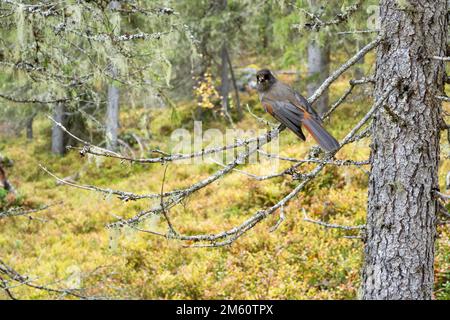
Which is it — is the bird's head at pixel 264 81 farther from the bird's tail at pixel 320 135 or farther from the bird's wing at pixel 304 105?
the bird's tail at pixel 320 135

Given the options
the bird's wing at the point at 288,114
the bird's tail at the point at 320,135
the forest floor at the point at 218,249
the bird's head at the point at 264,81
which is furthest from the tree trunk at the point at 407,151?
the forest floor at the point at 218,249

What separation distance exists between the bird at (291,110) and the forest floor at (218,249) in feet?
4.67

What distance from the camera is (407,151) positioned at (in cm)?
338

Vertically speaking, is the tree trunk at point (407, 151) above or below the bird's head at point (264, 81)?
below

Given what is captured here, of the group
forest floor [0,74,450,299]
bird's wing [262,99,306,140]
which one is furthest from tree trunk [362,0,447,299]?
forest floor [0,74,450,299]

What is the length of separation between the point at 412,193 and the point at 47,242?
945 centimetres

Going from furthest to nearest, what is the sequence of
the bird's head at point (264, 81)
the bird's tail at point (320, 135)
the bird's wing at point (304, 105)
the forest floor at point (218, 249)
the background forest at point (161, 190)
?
the forest floor at point (218, 249), the background forest at point (161, 190), the bird's head at point (264, 81), the bird's wing at point (304, 105), the bird's tail at point (320, 135)

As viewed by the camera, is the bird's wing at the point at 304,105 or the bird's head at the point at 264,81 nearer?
the bird's wing at the point at 304,105

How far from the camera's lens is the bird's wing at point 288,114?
147 inches

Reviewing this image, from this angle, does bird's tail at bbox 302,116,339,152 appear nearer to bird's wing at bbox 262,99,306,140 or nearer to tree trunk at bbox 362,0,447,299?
bird's wing at bbox 262,99,306,140

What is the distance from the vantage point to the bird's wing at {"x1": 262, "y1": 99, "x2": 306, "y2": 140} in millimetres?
3746

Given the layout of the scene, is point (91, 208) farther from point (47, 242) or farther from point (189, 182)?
point (189, 182)

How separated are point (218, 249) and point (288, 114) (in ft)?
18.3

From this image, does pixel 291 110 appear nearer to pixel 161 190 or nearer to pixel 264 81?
pixel 264 81
